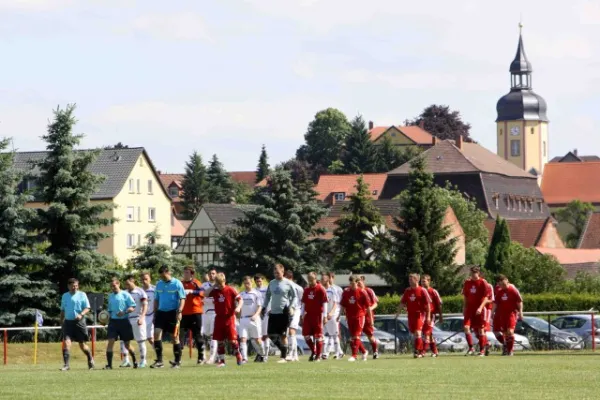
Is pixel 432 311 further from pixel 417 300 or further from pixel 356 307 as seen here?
pixel 356 307

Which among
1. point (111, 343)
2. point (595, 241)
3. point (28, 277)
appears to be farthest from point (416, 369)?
point (595, 241)

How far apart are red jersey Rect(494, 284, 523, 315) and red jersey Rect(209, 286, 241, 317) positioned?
23.1 ft

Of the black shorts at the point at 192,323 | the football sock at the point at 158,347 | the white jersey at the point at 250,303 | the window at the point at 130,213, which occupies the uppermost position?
the window at the point at 130,213

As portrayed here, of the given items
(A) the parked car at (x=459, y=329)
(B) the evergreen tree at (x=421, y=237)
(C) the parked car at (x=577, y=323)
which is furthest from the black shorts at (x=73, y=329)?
(B) the evergreen tree at (x=421, y=237)

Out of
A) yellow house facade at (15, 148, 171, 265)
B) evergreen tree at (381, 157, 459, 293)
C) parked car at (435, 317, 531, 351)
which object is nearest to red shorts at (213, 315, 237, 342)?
parked car at (435, 317, 531, 351)

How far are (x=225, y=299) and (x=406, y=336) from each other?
14109 millimetres

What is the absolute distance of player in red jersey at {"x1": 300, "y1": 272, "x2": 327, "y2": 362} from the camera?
29.1 metres

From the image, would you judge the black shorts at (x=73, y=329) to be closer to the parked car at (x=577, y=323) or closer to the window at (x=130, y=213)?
the parked car at (x=577, y=323)

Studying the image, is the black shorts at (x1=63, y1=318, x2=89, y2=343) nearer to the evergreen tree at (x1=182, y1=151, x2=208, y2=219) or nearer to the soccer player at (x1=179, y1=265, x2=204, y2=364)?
the soccer player at (x1=179, y1=265, x2=204, y2=364)

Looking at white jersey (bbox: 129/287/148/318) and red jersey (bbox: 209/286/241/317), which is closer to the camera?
red jersey (bbox: 209/286/241/317)

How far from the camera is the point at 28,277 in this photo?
5481 cm

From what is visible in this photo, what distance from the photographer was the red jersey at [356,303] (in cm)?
2967

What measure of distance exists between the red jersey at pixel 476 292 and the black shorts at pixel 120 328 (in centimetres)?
783

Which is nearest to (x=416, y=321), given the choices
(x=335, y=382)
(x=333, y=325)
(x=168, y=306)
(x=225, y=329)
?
(x=333, y=325)
